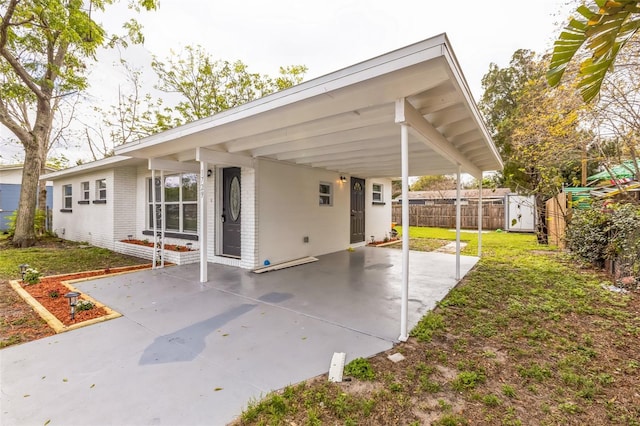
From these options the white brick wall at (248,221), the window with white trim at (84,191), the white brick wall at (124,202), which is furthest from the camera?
the window with white trim at (84,191)

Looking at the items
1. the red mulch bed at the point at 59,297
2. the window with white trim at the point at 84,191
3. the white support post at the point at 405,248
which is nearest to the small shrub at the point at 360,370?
the white support post at the point at 405,248

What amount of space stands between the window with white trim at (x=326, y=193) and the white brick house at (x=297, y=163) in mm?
45

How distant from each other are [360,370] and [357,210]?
762 centimetres

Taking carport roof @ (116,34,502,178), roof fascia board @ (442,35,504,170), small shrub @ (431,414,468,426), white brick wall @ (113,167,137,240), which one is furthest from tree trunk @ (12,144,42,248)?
small shrub @ (431,414,468,426)

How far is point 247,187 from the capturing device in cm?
597

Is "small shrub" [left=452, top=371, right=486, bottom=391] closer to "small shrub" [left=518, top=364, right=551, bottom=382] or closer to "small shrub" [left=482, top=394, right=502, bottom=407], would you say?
"small shrub" [left=482, top=394, right=502, bottom=407]

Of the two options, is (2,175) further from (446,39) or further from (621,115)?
(621,115)

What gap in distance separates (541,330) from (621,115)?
4.51 m

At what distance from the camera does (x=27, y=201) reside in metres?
8.97

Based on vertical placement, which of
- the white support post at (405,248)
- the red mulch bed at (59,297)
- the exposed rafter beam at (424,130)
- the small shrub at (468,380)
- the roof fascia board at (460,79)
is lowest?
the small shrub at (468,380)

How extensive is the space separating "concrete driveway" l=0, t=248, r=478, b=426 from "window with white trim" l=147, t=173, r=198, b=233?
2356 mm

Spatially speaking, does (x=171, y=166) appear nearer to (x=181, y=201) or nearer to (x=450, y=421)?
(x=181, y=201)

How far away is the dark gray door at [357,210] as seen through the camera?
371 inches

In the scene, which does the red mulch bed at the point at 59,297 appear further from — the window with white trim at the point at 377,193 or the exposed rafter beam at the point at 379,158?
the window with white trim at the point at 377,193
